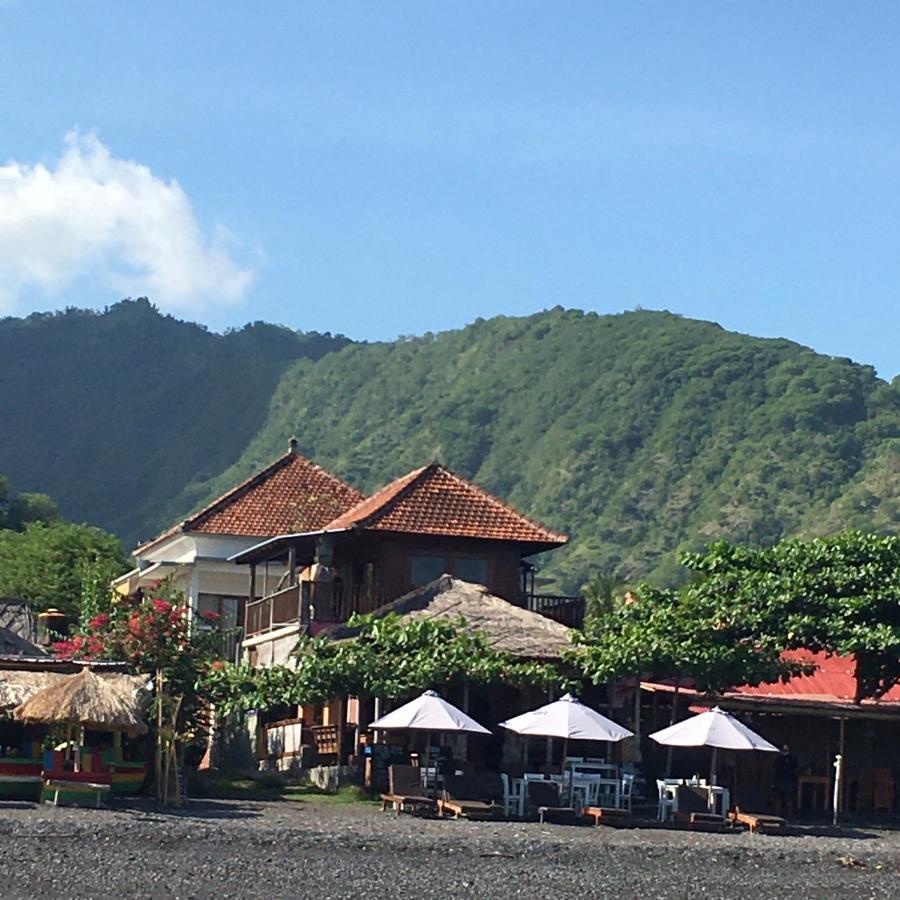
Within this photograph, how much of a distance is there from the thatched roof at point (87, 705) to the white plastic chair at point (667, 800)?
292 inches

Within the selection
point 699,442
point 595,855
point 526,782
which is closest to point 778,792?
point 526,782

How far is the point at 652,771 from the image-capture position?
3027cm

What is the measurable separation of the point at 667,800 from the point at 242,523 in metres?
17.6

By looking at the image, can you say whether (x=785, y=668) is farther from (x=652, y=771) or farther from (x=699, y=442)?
(x=699, y=442)

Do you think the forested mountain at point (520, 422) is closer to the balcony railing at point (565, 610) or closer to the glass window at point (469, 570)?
the balcony railing at point (565, 610)

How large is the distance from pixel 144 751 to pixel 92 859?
709 cm

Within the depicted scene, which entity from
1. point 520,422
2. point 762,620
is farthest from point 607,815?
point 520,422

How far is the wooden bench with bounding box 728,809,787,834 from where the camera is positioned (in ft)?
85.7

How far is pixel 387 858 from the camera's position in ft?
70.0

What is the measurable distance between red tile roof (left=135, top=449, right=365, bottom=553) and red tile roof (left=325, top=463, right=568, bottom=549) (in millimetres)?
6700

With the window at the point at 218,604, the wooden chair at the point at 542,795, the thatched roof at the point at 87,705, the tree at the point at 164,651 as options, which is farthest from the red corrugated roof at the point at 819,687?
the window at the point at 218,604

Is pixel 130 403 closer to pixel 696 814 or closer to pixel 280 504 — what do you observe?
pixel 280 504

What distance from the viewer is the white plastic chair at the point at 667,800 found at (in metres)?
26.7

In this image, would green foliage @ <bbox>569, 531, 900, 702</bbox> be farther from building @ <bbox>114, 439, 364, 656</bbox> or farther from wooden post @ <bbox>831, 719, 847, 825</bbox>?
building @ <bbox>114, 439, 364, 656</bbox>
